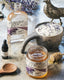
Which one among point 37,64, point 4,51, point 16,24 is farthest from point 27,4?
point 37,64

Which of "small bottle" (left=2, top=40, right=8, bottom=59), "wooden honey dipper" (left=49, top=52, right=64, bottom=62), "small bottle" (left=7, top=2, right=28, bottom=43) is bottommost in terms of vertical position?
"wooden honey dipper" (left=49, top=52, right=64, bottom=62)

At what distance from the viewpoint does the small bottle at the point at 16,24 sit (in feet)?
3.76

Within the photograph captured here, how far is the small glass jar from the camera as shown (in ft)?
3.06

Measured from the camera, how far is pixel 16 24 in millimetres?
1150

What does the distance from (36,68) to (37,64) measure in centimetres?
2

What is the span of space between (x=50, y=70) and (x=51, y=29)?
217mm

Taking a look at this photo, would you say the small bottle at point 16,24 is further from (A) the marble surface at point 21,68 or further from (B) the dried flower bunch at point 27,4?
(B) the dried flower bunch at point 27,4

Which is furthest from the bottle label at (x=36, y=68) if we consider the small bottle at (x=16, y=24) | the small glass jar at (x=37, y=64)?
the small bottle at (x=16, y=24)

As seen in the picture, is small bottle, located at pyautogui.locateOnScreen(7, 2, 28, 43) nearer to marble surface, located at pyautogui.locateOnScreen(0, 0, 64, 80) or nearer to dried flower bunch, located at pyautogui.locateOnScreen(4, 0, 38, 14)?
marble surface, located at pyautogui.locateOnScreen(0, 0, 64, 80)

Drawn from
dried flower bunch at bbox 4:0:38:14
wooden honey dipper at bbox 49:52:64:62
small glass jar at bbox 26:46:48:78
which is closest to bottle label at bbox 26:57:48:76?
small glass jar at bbox 26:46:48:78

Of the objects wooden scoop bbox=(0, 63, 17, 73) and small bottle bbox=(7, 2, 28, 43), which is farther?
small bottle bbox=(7, 2, 28, 43)

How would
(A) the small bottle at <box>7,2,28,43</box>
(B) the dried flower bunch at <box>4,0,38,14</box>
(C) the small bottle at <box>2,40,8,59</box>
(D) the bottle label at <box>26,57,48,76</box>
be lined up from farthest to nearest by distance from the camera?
(B) the dried flower bunch at <box>4,0,38,14</box>
(A) the small bottle at <box>7,2,28,43</box>
(C) the small bottle at <box>2,40,8,59</box>
(D) the bottle label at <box>26,57,48,76</box>

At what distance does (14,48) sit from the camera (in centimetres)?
115

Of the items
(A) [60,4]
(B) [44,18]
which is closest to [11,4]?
(B) [44,18]
